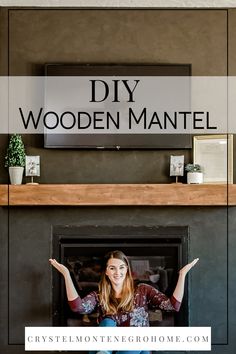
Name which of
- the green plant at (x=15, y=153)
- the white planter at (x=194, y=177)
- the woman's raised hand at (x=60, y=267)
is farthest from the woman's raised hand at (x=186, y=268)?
the green plant at (x=15, y=153)

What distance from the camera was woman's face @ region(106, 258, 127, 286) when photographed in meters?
3.30

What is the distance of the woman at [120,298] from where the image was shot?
129 inches

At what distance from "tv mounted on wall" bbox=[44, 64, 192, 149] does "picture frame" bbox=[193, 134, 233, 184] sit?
0.08 meters

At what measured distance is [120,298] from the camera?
3287mm

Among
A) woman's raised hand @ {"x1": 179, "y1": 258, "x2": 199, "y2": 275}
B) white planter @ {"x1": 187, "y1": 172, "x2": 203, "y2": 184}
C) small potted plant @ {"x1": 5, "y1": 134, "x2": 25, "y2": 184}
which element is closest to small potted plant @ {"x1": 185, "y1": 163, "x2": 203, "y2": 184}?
white planter @ {"x1": 187, "y1": 172, "x2": 203, "y2": 184}

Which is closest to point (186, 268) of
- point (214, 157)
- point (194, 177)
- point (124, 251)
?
point (124, 251)

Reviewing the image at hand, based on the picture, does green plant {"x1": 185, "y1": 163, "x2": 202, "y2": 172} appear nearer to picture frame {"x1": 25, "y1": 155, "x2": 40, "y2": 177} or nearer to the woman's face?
the woman's face

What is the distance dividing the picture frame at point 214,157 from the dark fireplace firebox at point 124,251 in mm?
390

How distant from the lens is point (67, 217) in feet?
11.3

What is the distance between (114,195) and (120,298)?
63 cm

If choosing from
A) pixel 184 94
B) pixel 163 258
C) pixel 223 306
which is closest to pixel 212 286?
pixel 223 306

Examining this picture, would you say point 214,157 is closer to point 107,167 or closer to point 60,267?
point 107,167
